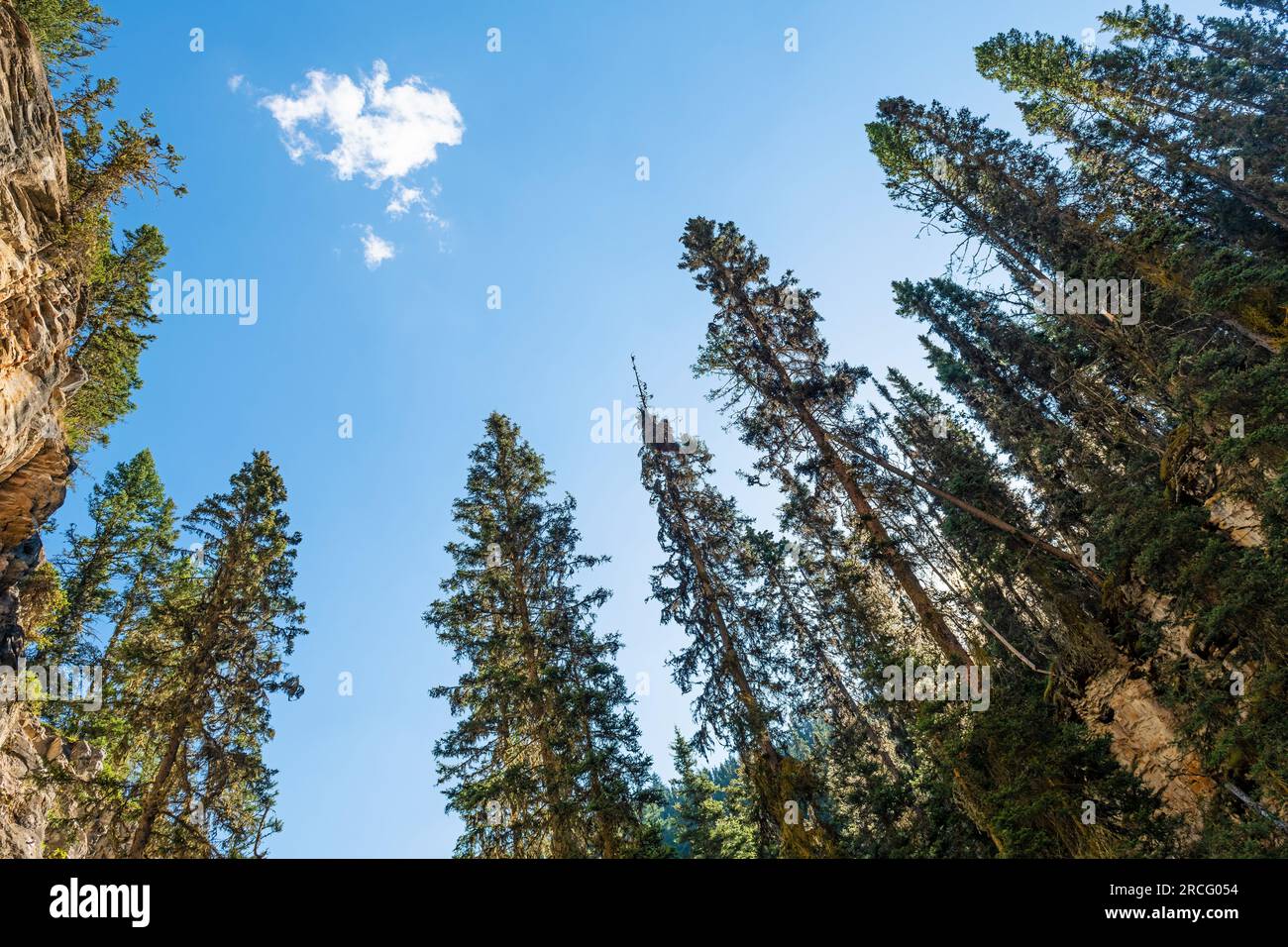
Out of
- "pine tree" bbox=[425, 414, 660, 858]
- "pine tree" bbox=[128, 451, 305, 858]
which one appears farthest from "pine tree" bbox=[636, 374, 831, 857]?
"pine tree" bbox=[128, 451, 305, 858]

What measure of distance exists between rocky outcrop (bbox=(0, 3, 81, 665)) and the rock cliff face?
3 centimetres

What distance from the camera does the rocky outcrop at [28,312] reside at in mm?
12578

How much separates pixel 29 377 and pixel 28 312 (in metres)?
1.50

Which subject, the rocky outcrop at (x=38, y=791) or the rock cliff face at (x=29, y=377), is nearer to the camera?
the rock cliff face at (x=29, y=377)

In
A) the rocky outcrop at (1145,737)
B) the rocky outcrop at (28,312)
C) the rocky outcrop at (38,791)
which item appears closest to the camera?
the rocky outcrop at (1145,737)

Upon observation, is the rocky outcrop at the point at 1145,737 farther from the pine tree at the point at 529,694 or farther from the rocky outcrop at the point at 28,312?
the rocky outcrop at the point at 28,312

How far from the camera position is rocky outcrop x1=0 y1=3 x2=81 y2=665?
12578 millimetres

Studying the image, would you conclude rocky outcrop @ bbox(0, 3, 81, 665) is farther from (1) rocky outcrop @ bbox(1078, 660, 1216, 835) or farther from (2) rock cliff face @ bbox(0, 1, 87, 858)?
(1) rocky outcrop @ bbox(1078, 660, 1216, 835)

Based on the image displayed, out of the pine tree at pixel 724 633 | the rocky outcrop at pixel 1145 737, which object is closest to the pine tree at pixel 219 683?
the pine tree at pixel 724 633

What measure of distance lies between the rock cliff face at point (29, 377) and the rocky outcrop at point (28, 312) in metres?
0.03

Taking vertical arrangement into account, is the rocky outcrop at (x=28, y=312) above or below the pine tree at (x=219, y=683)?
above

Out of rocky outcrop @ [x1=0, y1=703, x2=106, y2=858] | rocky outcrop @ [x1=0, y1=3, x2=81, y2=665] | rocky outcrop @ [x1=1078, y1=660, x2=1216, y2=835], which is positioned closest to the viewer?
rocky outcrop @ [x1=1078, y1=660, x2=1216, y2=835]
